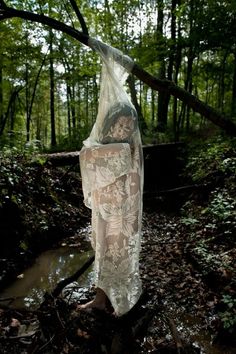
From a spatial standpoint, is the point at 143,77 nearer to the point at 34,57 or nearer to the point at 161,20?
the point at 34,57

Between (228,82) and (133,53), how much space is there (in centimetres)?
725

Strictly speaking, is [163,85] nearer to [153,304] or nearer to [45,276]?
[153,304]

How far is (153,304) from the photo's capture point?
3555mm

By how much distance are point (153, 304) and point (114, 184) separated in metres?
1.66

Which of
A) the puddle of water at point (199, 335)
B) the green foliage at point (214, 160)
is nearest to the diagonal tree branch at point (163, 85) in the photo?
the puddle of water at point (199, 335)

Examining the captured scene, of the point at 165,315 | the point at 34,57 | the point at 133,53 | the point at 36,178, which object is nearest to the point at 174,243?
the point at 165,315

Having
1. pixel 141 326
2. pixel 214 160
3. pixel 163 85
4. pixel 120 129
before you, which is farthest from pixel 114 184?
pixel 214 160

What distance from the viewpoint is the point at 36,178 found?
6.77 metres

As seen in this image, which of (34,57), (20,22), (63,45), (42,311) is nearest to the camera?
(42,311)

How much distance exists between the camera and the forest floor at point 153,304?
2707mm

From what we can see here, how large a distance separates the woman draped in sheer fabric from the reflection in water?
1.16 metres

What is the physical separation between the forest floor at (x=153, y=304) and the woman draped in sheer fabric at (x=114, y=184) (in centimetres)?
32

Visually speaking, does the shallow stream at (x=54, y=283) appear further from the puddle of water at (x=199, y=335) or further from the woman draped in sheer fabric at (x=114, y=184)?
the woman draped in sheer fabric at (x=114, y=184)

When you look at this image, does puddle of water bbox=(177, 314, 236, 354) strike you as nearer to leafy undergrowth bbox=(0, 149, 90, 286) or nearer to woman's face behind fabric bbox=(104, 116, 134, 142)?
woman's face behind fabric bbox=(104, 116, 134, 142)
